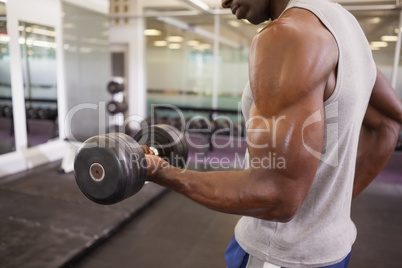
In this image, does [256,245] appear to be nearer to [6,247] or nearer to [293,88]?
[293,88]

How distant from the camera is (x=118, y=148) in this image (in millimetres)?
609

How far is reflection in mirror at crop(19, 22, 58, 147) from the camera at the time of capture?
3871 mm

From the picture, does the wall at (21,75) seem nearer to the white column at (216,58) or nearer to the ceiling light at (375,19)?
the white column at (216,58)

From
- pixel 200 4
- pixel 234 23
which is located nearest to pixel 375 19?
pixel 234 23

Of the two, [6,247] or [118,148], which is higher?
[118,148]

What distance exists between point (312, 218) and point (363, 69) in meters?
0.33

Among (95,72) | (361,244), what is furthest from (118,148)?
(95,72)

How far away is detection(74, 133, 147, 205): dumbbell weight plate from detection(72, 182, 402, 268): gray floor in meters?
1.56

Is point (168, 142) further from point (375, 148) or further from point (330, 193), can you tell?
point (375, 148)

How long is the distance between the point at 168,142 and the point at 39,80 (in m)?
3.93

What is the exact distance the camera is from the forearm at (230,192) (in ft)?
1.65

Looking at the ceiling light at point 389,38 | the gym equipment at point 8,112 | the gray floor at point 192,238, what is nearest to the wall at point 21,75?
the gym equipment at point 8,112

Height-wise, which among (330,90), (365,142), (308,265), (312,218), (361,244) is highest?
(330,90)

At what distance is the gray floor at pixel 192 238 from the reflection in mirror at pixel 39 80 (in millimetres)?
2237
